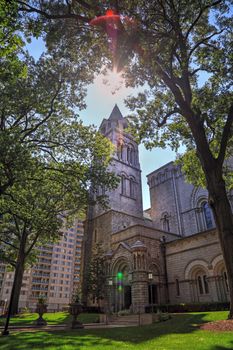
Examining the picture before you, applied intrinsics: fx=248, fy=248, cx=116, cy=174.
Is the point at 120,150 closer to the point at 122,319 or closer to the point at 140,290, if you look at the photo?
the point at 140,290

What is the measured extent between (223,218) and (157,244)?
14967mm

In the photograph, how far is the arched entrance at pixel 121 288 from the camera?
23.8 metres

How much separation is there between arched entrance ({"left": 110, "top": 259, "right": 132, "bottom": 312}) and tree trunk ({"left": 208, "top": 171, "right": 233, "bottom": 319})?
1511 centimetres

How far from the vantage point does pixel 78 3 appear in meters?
13.0

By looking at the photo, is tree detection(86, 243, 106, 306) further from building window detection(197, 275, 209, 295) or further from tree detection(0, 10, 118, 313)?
building window detection(197, 275, 209, 295)

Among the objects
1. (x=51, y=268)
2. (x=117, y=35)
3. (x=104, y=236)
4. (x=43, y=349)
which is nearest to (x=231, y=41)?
(x=117, y=35)

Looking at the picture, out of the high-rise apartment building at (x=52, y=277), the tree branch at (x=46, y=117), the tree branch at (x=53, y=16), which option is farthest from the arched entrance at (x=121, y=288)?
the high-rise apartment building at (x=52, y=277)

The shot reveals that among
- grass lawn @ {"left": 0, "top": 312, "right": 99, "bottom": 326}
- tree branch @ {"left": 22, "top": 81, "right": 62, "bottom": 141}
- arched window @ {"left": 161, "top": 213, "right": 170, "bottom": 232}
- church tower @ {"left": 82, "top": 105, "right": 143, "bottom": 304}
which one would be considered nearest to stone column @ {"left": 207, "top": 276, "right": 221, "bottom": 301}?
grass lawn @ {"left": 0, "top": 312, "right": 99, "bottom": 326}

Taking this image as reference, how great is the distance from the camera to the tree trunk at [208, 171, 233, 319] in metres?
9.72

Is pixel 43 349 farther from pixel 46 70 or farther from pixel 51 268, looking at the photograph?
pixel 51 268

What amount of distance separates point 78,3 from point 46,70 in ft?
13.4

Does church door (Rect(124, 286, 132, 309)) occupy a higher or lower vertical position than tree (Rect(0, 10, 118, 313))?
lower

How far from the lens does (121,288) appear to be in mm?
24328

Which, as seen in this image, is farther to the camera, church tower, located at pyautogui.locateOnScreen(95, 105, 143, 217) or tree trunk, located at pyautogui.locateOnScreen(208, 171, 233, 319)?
church tower, located at pyautogui.locateOnScreen(95, 105, 143, 217)
